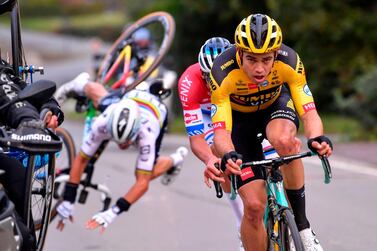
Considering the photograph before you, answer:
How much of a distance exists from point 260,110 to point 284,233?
1145 millimetres

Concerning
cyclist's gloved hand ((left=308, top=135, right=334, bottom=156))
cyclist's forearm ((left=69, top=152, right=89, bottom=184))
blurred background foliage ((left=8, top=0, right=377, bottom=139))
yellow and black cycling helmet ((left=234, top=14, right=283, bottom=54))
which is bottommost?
cyclist's gloved hand ((left=308, top=135, right=334, bottom=156))

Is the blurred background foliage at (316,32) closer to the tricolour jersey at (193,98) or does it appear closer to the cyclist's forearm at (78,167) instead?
the cyclist's forearm at (78,167)

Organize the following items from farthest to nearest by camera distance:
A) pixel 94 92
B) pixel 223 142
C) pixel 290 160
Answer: pixel 94 92 → pixel 223 142 → pixel 290 160

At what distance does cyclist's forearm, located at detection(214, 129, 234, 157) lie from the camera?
641 cm

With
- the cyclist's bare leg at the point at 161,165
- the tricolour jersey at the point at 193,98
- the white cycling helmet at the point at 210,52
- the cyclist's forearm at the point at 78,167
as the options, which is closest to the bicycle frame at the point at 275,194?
the tricolour jersey at the point at 193,98

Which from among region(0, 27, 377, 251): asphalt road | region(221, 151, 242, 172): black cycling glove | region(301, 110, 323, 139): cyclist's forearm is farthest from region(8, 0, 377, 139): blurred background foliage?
region(221, 151, 242, 172): black cycling glove

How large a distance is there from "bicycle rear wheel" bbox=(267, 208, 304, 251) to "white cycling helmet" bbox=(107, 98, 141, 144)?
2.58 m

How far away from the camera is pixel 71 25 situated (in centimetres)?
8019

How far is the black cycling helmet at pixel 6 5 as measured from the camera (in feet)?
22.0

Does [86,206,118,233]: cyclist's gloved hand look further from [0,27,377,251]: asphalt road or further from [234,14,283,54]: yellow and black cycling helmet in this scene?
[234,14,283,54]: yellow and black cycling helmet

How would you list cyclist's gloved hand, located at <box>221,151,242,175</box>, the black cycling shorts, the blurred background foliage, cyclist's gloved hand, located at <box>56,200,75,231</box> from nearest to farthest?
cyclist's gloved hand, located at <box>221,151,242,175</box> → the black cycling shorts → cyclist's gloved hand, located at <box>56,200,75,231</box> → the blurred background foliage

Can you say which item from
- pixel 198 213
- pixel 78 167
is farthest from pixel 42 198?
pixel 198 213

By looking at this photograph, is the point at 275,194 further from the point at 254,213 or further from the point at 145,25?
the point at 145,25

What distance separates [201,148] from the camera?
708 centimetres
